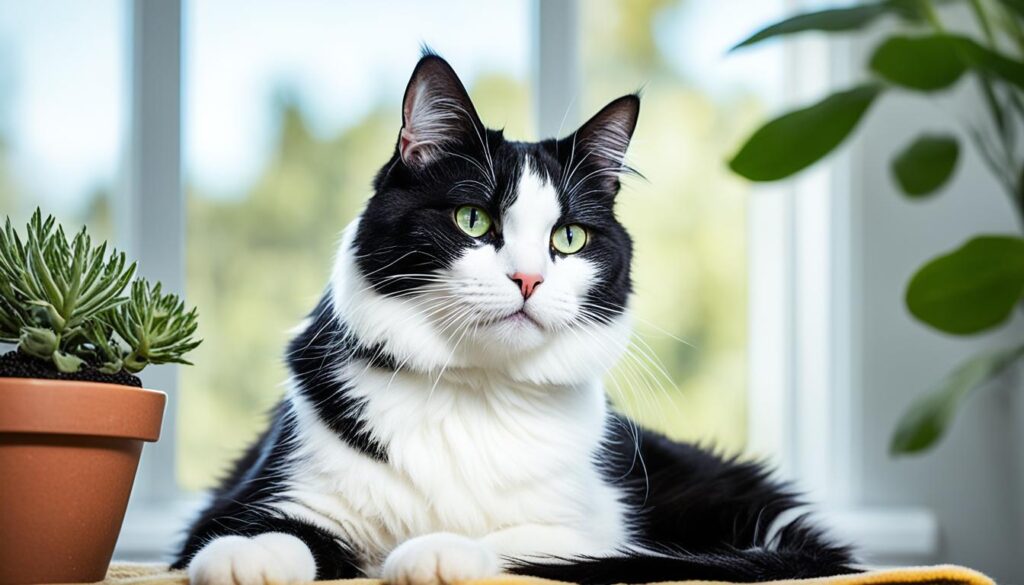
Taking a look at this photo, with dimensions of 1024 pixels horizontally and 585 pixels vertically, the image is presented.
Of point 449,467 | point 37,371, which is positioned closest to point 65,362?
point 37,371

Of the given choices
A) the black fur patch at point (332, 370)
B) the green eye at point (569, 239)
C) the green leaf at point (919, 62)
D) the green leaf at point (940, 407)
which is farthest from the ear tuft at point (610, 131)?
the green leaf at point (940, 407)

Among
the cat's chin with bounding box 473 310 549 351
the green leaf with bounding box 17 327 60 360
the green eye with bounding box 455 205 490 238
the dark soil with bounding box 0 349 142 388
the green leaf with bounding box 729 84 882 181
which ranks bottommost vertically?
the dark soil with bounding box 0 349 142 388

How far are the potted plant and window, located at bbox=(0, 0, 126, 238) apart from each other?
1181mm

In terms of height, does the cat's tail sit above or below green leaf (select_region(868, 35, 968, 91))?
below

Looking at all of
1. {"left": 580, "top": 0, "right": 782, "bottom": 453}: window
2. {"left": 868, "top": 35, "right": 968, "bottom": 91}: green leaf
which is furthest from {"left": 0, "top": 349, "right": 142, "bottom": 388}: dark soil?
{"left": 580, "top": 0, "right": 782, "bottom": 453}: window

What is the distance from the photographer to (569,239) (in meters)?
1.11

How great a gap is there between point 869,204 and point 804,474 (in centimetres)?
61

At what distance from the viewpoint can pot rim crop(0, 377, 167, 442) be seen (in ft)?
2.84

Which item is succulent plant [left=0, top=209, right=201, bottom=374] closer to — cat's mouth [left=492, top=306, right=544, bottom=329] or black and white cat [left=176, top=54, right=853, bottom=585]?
black and white cat [left=176, top=54, right=853, bottom=585]

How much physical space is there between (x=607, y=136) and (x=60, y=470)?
Answer: 2.24 ft

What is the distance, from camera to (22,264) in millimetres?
914

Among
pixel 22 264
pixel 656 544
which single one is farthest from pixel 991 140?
pixel 22 264

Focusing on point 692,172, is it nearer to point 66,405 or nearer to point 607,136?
point 607,136

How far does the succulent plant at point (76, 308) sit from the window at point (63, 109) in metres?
1.17
